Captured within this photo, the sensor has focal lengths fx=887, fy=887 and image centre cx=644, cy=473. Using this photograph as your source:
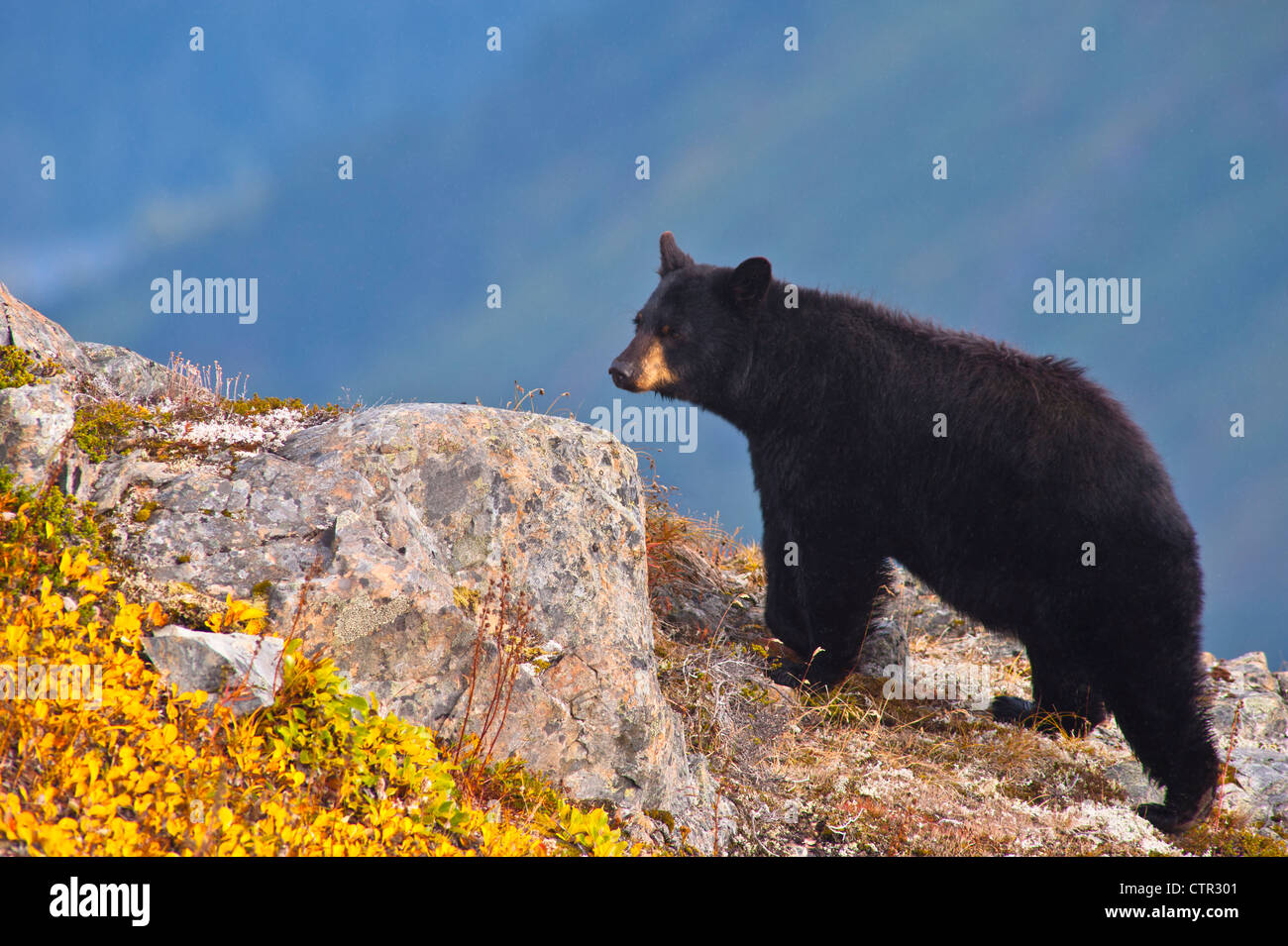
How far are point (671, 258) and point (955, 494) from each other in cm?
364

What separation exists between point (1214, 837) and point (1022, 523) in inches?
110

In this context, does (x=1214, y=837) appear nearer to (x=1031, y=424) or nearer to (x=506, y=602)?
(x=1031, y=424)

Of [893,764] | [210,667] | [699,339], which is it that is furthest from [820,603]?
[210,667]

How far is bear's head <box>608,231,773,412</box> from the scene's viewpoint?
8156 millimetres

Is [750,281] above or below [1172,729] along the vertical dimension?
above

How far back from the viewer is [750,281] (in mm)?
8141

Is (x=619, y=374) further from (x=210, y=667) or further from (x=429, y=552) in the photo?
(x=210, y=667)

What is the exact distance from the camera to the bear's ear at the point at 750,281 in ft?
26.3

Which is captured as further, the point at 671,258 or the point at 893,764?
the point at 671,258

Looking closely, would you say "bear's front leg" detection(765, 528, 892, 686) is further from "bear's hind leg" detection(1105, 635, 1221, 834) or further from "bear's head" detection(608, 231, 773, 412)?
"bear's hind leg" detection(1105, 635, 1221, 834)

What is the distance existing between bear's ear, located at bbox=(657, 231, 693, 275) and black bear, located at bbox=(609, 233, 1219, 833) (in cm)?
4

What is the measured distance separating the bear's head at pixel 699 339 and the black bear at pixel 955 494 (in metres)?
0.01

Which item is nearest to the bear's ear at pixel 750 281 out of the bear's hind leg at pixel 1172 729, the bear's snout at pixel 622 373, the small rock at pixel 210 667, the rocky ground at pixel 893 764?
the bear's snout at pixel 622 373

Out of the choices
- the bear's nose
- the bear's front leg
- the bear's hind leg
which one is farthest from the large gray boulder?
the bear's hind leg
